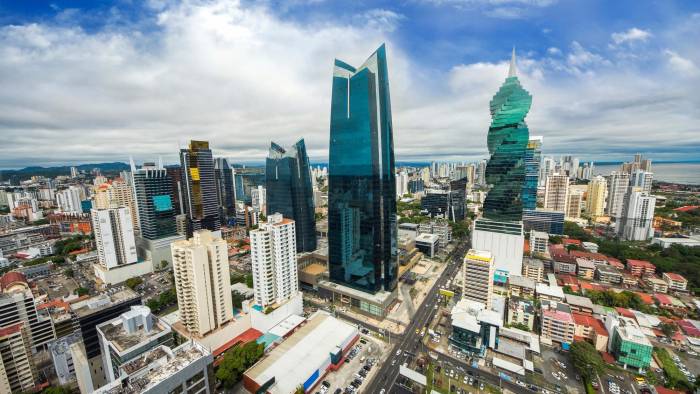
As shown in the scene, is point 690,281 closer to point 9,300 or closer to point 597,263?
point 597,263

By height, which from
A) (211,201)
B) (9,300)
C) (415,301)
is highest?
(211,201)

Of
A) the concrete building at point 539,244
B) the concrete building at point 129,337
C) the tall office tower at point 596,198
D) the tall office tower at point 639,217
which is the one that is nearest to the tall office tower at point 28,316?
the concrete building at point 129,337

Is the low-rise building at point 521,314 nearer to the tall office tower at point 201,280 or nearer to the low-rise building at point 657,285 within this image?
the low-rise building at point 657,285

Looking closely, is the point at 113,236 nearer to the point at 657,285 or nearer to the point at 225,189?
the point at 225,189

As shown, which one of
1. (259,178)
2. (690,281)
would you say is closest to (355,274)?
(690,281)

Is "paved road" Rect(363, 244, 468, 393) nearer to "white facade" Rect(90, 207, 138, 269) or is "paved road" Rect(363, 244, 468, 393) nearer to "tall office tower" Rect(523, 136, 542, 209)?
"tall office tower" Rect(523, 136, 542, 209)

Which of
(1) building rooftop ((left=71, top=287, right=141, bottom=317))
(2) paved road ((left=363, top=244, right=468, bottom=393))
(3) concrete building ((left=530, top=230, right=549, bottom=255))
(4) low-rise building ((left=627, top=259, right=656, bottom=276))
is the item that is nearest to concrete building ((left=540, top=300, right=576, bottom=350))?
(2) paved road ((left=363, top=244, right=468, bottom=393))
